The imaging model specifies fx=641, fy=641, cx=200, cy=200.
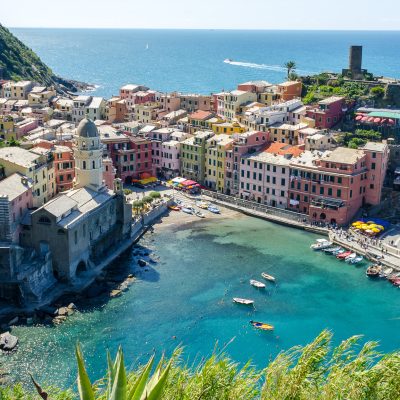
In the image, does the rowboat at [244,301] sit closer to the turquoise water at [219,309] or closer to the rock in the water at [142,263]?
the turquoise water at [219,309]

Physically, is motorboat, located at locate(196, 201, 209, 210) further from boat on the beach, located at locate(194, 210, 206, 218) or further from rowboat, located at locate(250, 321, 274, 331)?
rowboat, located at locate(250, 321, 274, 331)

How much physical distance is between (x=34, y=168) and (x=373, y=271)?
36.9 m

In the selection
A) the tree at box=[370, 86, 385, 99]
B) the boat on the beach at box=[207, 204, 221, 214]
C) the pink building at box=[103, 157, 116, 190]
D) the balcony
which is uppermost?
the tree at box=[370, 86, 385, 99]

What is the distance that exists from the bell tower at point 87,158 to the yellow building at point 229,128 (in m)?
30.0

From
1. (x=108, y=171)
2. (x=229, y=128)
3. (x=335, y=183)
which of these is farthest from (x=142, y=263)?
(x=229, y=128)

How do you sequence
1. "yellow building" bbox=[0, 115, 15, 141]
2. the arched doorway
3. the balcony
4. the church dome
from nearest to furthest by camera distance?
the arched doorway, the church dome, the balcony, "yellow building" bbox=[0, 115, 15, 141]

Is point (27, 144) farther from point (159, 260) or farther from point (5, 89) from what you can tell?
point (5, 89)

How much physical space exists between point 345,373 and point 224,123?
255 ft

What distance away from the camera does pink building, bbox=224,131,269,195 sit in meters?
86.7

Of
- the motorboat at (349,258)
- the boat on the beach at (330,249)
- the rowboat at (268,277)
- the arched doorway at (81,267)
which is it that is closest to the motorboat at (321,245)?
the boat on the beach at (330,249)

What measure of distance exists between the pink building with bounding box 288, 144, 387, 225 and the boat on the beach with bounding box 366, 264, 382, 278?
38.4 feet

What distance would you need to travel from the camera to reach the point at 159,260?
6825 centimetres

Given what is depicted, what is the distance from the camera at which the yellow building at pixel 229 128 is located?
95312 mm

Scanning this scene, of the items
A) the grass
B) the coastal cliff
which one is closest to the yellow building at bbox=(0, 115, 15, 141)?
the coastal cliff
